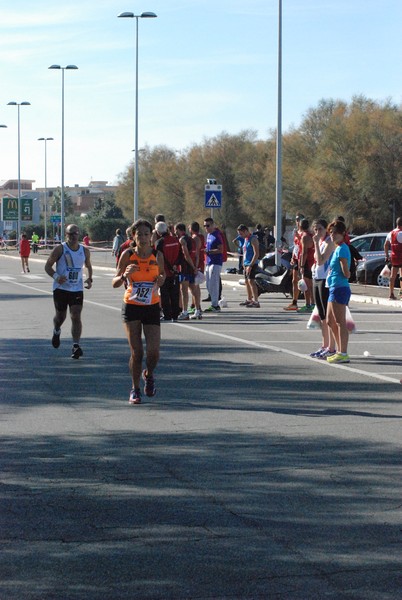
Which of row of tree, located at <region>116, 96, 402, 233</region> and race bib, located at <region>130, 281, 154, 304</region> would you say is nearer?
race bib, located at <region>130, 281, 154, 304</region>

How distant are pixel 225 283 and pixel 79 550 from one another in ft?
95.5

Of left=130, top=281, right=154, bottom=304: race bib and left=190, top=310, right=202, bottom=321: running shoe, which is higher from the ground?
left=130, top=281, right=154, bottom=304: race bib

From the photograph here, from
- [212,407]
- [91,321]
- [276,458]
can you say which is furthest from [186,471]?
[91,321]

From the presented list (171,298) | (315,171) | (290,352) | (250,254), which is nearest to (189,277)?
(171,298)

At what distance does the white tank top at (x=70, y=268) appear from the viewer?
15258 millimetres

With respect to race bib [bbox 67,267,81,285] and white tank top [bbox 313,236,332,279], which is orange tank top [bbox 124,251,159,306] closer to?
white tank top [bbox 313,236,332,279]

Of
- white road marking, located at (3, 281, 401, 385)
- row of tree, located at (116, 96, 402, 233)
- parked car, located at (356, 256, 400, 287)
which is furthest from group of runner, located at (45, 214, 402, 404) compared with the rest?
row of tree, located at (116, 96, 402, 233)

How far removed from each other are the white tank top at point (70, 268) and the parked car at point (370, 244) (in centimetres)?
1817

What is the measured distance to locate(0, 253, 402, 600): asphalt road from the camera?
5551 mm

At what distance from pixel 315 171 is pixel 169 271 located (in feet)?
165

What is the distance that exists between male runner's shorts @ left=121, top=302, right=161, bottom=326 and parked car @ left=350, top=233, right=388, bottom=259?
2174 centimetres

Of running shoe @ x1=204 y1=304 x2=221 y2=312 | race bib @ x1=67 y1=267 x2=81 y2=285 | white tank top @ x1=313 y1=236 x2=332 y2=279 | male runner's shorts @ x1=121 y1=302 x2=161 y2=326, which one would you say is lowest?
running shoe @ x1=204 y1=304 x2=221 y2=312

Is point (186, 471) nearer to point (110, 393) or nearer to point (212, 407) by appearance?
point (212, 407)

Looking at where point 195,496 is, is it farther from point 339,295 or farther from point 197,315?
point 197,315
